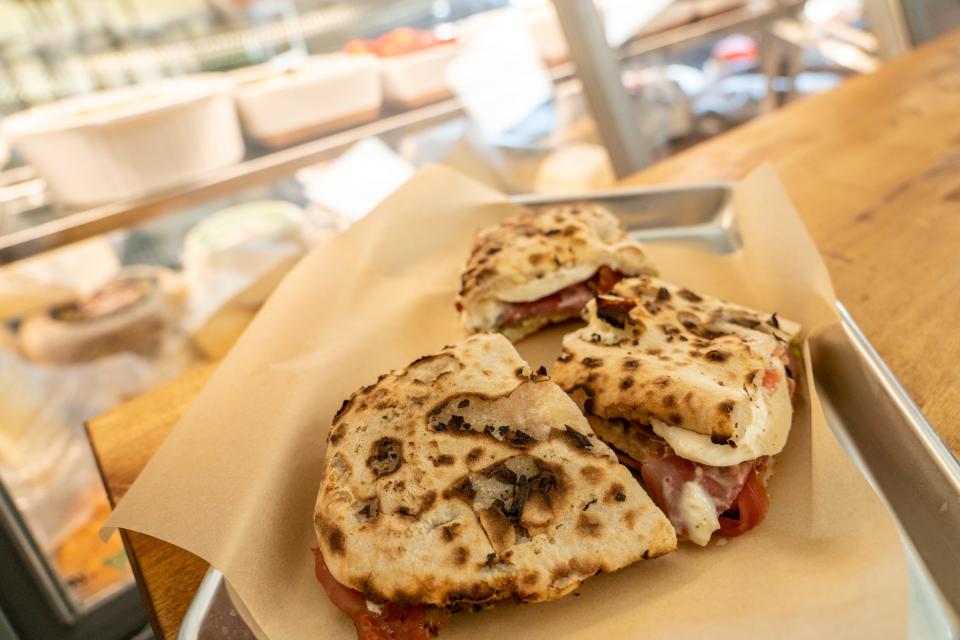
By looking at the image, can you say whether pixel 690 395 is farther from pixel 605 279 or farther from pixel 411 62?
pixel 411 62

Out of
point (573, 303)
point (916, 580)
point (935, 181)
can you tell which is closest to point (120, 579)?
point (573, 303)

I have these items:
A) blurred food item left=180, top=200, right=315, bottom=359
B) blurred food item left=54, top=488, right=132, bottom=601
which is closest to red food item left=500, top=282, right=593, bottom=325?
blurred food item left=180, top=200, right=315, bottom=359

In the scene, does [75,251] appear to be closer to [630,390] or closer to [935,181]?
[630,390]

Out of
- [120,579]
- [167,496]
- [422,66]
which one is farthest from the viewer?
[422,66]

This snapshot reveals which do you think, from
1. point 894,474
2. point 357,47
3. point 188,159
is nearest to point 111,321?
point 188,159

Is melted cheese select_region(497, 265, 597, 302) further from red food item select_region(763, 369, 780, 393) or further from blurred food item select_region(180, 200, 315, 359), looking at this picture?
blurred food item select_region(180, 200, 315, 359)

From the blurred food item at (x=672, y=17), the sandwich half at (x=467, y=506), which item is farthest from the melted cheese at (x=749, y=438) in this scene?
the blurred food item at (x=672, y=17)

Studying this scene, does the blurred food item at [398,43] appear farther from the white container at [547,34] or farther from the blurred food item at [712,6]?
the blurred food item at [712,6]
